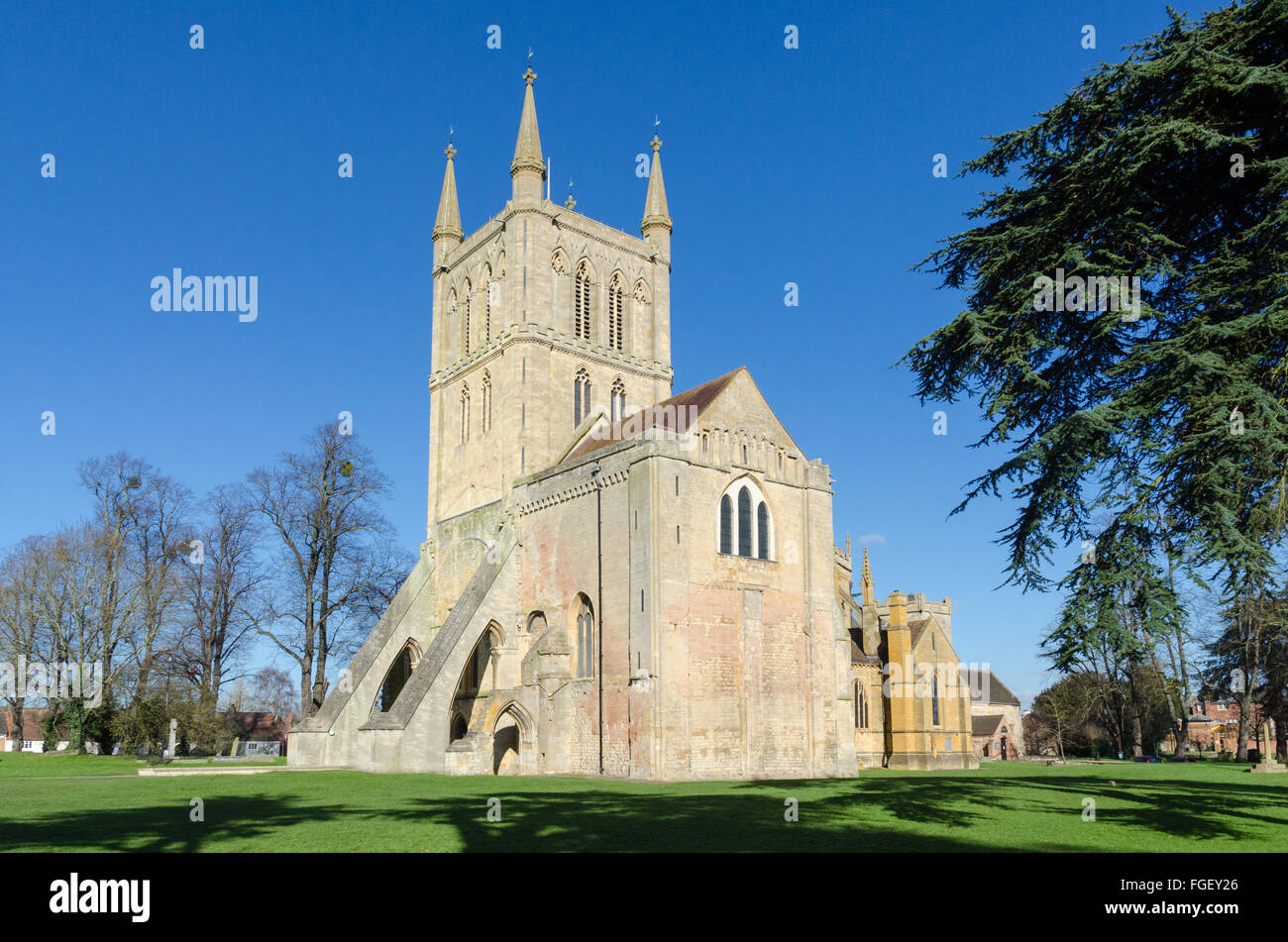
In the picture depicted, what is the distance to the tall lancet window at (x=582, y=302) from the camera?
4231 centimetres

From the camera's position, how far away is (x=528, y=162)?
136ft

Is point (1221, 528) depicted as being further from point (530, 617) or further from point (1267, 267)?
point (530, 617)

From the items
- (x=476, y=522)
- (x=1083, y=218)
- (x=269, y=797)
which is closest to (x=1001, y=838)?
(x=1083, y=218)

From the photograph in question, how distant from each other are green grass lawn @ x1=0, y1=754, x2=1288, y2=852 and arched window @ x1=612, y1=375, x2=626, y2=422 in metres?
18.9

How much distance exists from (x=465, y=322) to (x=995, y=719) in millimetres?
54216

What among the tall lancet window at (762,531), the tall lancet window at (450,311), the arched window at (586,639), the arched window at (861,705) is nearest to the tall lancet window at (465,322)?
the tall lancet window at (450,311)

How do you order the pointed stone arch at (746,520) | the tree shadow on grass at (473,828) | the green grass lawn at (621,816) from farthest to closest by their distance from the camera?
the pointed stone arch at (746,520) < the green grass lawn at (621,816) < the tree shadow on grass at (473,828)

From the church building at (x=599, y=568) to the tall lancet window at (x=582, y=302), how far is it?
11 centimetres

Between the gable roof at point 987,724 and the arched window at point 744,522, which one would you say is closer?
the arched window at point 744,522

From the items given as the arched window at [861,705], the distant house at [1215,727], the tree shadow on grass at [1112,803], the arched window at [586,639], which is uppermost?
the arched window at [586,639]

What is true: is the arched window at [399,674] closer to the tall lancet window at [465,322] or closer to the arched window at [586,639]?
the arched window at [586,639]

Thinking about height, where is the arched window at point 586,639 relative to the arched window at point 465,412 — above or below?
below

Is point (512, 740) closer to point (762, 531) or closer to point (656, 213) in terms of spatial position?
point (762, 531)

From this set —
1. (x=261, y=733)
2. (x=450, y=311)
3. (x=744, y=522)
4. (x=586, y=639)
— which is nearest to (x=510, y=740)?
(x=586, y=639)
